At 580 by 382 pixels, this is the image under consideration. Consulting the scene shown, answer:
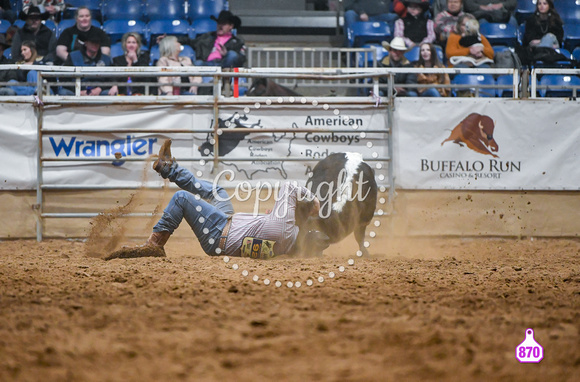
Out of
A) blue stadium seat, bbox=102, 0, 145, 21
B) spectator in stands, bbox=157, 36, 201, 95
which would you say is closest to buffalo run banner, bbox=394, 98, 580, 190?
spectator in stands, bbox=157, 36, 201, 95

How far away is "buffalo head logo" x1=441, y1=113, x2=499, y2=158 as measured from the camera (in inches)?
295

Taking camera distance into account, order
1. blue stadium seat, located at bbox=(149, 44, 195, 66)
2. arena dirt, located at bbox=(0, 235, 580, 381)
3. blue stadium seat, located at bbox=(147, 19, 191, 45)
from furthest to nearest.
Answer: blue stadium seat, located at bbox=(147, 19, 191, 45) → blue stadium seat, located at bbox=(149, 44, 195, 66) → arena dirt, located at bbox=(0, 235, 580, 381)

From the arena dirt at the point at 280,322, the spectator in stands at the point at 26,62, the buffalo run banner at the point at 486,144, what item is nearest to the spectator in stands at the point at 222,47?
the spectator in stands at the point at 26,62

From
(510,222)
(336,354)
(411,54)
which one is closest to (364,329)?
(336,354)

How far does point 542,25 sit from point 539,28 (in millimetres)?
86

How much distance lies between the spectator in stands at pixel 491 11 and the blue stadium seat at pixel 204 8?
15.4ft

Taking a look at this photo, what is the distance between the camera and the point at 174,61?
894 centimetres

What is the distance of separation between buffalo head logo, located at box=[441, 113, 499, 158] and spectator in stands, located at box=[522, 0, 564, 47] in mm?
3839

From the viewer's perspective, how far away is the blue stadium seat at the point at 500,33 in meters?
10.7

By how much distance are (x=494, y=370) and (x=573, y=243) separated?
5.93 meters

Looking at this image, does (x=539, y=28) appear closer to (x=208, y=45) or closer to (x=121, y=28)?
(x=208, y=45)

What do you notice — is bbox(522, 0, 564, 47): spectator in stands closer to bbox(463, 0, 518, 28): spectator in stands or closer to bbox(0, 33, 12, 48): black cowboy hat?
bbox(463, 0, 518, 28): spectator in stands

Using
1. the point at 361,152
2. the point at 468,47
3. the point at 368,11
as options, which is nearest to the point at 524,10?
the point at 468,47

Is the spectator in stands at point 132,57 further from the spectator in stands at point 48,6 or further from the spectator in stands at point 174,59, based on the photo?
the spectator in stands at point 48,6
